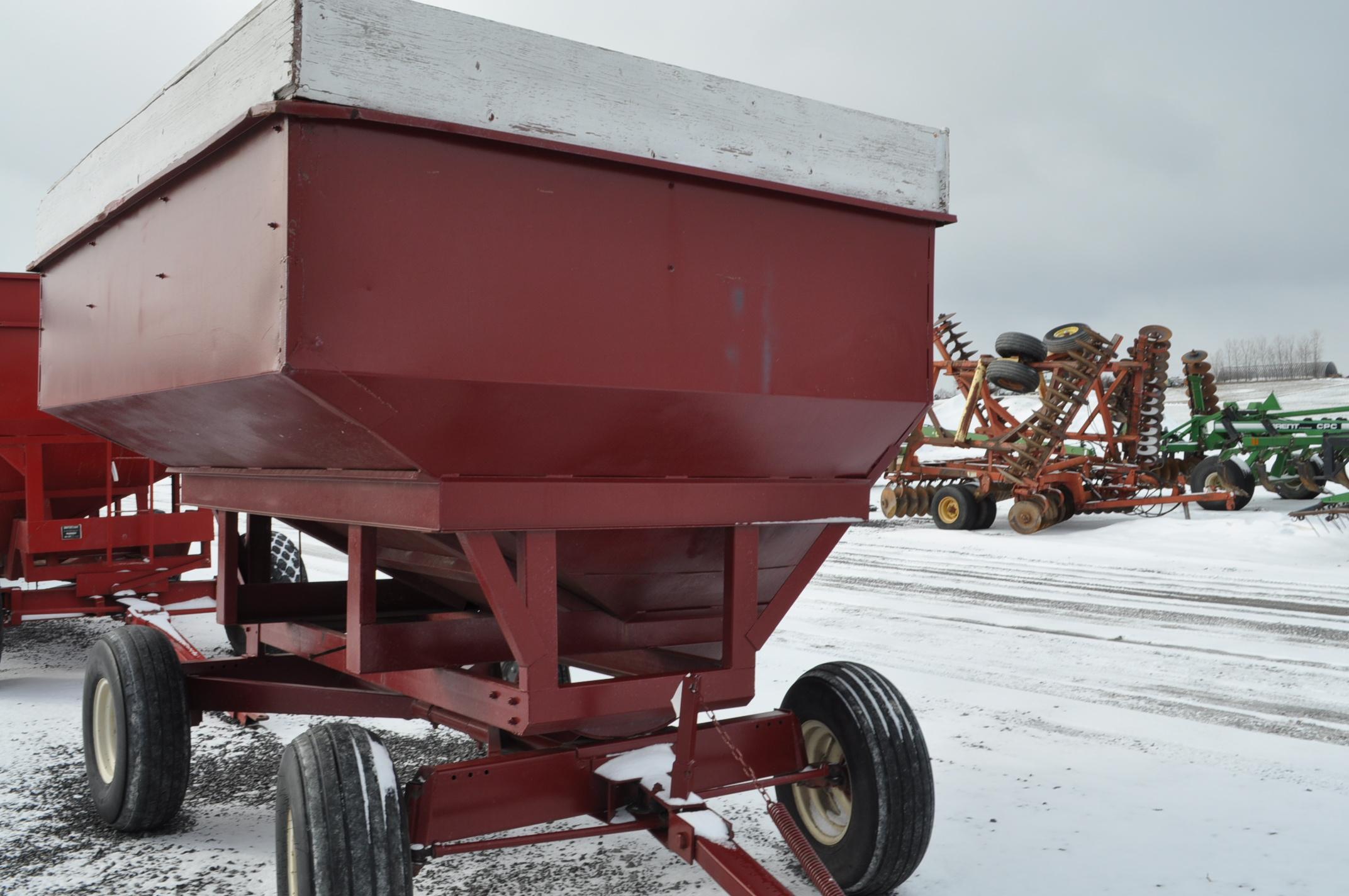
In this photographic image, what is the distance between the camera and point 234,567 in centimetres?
425

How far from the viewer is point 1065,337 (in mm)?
14367

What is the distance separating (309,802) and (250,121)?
61.9 inches

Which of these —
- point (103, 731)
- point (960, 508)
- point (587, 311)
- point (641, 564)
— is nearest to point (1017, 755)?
point (641, 564)

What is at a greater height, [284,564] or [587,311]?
[587,311]

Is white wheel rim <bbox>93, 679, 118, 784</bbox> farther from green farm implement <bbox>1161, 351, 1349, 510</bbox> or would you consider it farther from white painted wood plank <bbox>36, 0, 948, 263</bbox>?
green farm implement <bbox>1161, 351, 1349, 510</bbox>

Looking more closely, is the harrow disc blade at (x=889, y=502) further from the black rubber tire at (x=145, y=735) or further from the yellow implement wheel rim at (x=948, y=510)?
the black rubber tire at (x=145, y=735)

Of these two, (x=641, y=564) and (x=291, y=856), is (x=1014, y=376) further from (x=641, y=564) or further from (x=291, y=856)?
(x=291, y=856)

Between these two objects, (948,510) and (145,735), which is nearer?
(145,735)

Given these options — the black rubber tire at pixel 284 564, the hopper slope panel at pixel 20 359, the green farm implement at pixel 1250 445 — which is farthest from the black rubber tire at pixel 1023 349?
the hopper slope panel at pixel 20 359

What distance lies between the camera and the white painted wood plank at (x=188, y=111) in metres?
2.38

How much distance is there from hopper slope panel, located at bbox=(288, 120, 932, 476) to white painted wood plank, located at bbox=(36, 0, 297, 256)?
0.65 ft

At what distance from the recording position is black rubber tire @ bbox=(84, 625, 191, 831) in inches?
143

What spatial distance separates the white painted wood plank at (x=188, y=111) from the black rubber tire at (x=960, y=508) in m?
12.5

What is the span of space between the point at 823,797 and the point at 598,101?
2228 millimetres
